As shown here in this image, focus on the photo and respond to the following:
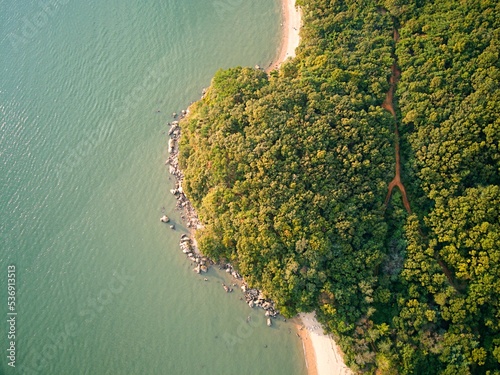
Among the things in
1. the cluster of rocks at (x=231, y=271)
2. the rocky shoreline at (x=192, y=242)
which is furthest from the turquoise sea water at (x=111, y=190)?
the cluster of rocks at (x=231, y=271)

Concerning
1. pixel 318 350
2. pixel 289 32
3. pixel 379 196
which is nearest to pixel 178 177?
pixel 379 196

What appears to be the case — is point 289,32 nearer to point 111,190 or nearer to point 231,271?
point 111,190

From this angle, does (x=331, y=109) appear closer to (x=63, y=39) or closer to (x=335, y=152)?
(x=335, y=152)

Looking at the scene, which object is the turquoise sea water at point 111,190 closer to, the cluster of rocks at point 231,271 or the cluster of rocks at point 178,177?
the cluster of rocks at point 178,177

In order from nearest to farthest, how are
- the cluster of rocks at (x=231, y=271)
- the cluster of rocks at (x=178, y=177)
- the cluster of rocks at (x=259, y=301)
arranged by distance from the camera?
the cluster of rocks at (x=259, y=301) < the cluster of rocks at (x=231, y=271) < the cluster of rocks at (x=178, y=177)

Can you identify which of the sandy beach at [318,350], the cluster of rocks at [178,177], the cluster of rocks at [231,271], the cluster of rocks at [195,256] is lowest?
the sandy beach at [318,350]

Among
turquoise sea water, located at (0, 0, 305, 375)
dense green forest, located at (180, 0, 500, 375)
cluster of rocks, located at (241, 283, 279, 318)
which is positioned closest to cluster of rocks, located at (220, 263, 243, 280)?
cluster of rocks, located at (241, 283, 279, 318)
